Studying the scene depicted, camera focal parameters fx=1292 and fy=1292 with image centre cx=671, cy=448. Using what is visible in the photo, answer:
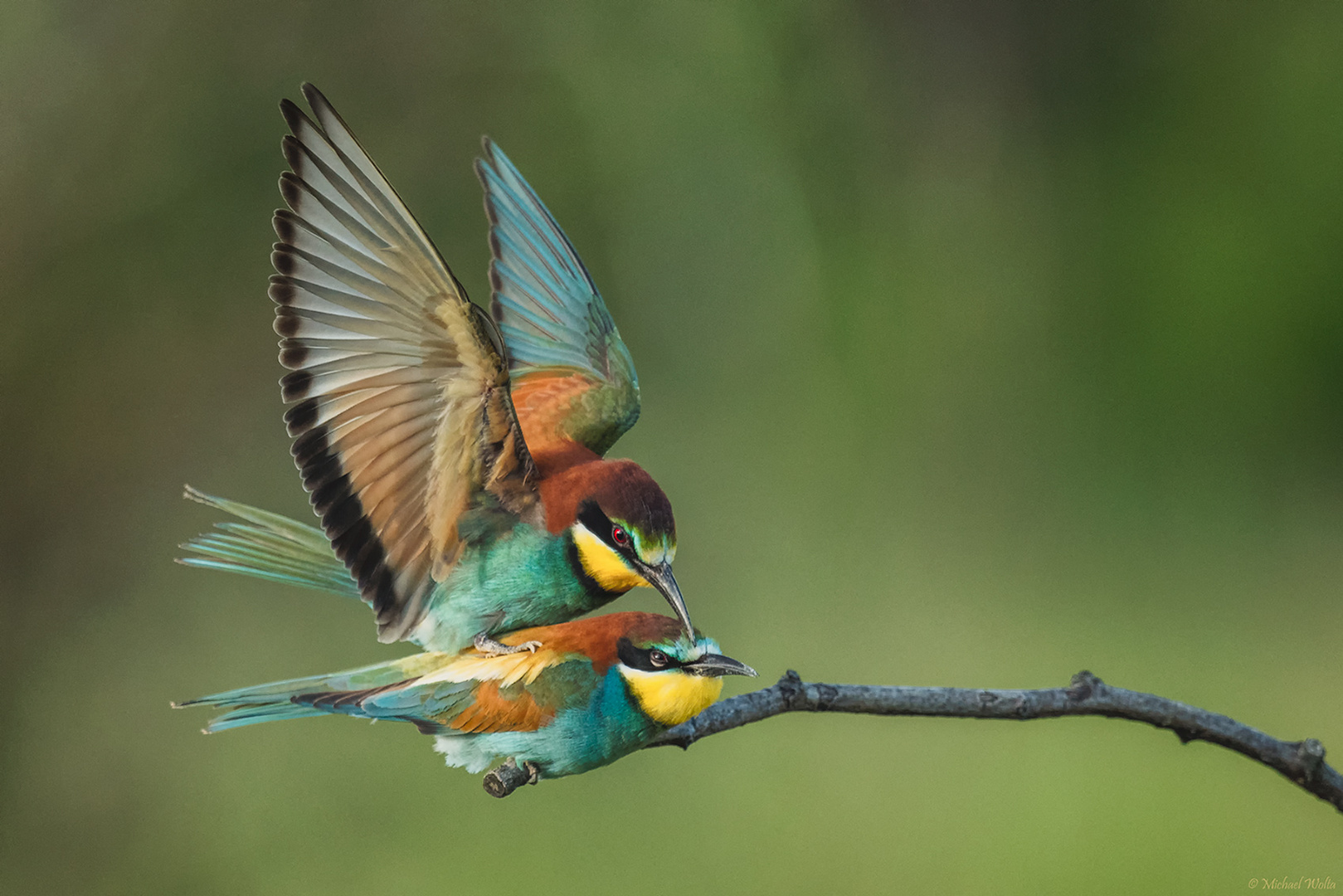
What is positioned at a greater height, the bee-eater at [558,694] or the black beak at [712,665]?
the black beak at [712,665]

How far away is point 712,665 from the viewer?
0.81 meters

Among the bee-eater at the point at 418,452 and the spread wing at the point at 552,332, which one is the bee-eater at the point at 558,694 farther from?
the spread wing at the point at 552,332

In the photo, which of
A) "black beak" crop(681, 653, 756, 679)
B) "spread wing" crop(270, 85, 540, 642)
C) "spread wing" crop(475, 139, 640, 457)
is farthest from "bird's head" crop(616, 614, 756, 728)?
"spread wing" crop(475, 139, 640, 457)

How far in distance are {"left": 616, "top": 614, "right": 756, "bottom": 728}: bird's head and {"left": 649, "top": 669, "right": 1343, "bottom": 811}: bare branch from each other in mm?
52

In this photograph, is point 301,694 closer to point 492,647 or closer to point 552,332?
point 492,647

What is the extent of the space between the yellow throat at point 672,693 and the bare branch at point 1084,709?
51 millimetres

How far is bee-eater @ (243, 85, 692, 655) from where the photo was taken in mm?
793

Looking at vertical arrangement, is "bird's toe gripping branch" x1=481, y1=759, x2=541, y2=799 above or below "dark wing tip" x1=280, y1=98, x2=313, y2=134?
below

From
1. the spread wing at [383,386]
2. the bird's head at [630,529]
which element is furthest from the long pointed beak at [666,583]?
the spread wing at [383,386]

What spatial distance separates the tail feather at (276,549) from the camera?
2.93 feet

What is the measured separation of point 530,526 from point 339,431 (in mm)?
151

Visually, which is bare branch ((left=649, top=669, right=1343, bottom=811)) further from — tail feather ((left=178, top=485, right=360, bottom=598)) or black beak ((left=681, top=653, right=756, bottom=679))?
tail feather ((left=178, top=485, right=360, bottom=598))

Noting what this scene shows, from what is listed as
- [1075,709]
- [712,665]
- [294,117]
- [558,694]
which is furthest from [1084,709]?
[294,117]

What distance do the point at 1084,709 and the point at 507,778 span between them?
354mm
